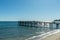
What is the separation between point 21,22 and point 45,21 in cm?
1597

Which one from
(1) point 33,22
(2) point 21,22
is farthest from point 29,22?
(2) point 21,22

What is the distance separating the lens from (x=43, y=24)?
63625 millimetres

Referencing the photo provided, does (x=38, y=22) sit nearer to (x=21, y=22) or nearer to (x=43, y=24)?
(x=43, y=24)

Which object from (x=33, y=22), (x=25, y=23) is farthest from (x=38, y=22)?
(x=25, y=23)

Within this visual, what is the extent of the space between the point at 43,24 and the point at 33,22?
19.0 ft

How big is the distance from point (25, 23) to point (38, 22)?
9023mm

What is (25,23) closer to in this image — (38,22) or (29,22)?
(29,22)

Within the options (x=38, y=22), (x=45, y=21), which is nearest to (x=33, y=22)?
(x=38, y=22)

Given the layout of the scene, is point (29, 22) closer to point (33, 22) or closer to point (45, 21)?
point (33, 22)

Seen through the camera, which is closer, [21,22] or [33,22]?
[33,22]

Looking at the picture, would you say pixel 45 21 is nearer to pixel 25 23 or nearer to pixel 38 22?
pixel 38 22

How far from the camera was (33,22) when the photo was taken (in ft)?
206

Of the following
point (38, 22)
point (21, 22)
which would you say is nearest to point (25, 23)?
point (21, 22)

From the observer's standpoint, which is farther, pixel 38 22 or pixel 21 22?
pixel 21 22
